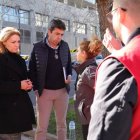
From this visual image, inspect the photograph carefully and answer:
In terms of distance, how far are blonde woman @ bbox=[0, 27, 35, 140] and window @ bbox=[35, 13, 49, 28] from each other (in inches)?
1589

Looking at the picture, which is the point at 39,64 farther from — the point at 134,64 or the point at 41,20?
the point at 41,20


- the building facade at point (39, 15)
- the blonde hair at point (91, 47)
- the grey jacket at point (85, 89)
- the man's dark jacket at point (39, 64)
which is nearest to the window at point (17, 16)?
the building facade at point (39, 15)

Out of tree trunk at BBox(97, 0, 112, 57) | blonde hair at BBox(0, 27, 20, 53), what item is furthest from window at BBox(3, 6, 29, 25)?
blonde hair at BBox(0, 27, 20, 53)

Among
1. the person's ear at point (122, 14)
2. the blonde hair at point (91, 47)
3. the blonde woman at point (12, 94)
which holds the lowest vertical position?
the blonde woman at point (12, 94)

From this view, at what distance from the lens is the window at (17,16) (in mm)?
42469

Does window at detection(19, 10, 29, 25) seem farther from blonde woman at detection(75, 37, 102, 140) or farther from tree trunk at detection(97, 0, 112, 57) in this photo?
blonde woman at detection(75, 37, 102, 140)

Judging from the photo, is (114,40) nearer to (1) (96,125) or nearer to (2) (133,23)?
(2) (133,23)

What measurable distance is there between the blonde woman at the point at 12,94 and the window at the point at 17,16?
124ft

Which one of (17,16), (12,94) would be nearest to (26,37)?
(17,16)

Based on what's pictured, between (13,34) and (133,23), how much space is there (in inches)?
115

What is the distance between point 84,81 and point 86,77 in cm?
6

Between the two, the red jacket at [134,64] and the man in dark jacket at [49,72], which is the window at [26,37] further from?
the red jacket at [134,64]

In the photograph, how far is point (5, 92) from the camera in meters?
4.24

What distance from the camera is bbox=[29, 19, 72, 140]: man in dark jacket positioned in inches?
202
